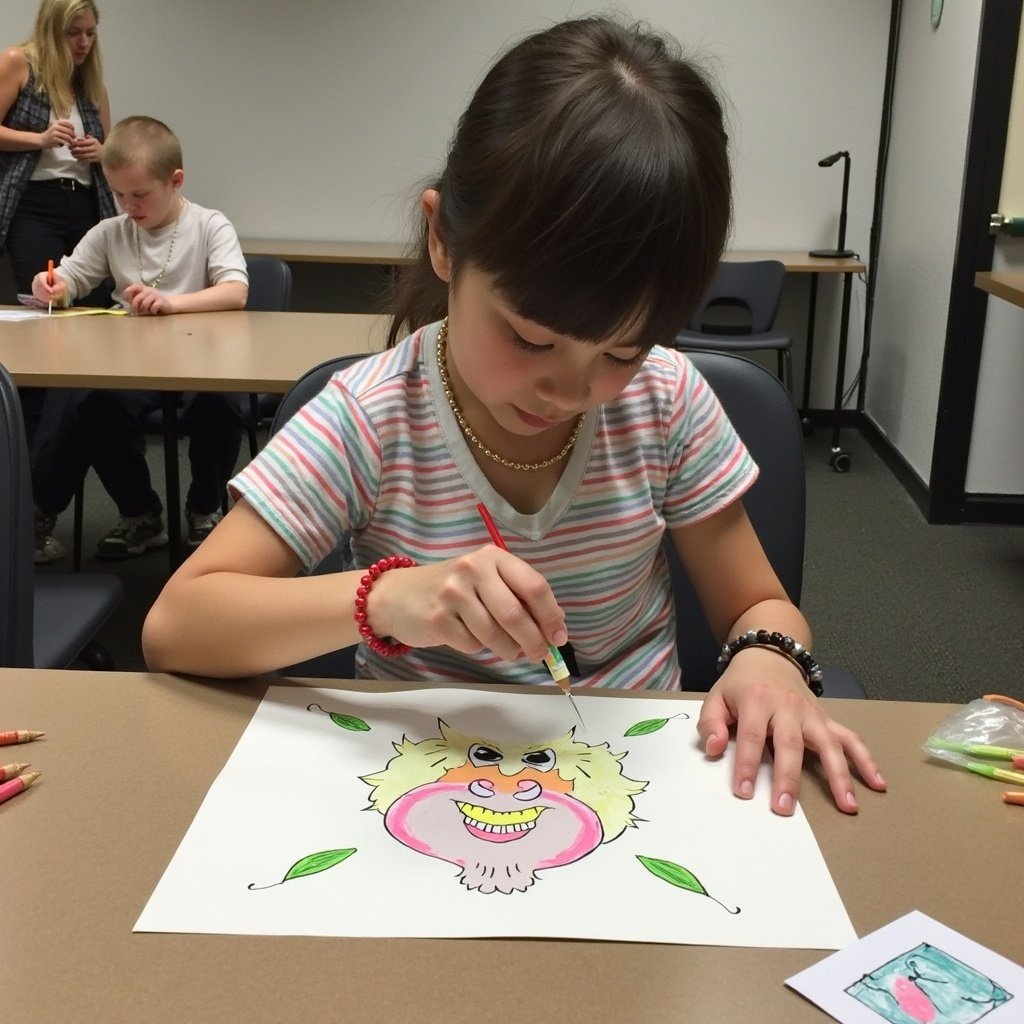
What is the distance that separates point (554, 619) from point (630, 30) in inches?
18.7

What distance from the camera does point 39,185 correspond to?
12.0ft

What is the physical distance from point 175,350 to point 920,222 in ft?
8.74

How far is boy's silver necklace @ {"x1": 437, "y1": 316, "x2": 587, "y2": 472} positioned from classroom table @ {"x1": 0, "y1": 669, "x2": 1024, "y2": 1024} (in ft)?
1.11

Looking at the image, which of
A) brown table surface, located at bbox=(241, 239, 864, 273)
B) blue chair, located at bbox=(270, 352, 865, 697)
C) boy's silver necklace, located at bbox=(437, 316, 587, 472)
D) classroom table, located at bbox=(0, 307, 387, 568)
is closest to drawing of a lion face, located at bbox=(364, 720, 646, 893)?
boy's silver necklace, located at bbox=(437, 316, 587, 472)

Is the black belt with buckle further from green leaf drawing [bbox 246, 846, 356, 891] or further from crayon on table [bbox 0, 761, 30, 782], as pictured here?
green leaf drawing [bbox 246, 846, 356, 891]

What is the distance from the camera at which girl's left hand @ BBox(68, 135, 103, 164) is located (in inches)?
139

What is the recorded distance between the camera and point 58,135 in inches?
136

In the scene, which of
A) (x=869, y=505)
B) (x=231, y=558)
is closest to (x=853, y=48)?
(x=869, y=505)

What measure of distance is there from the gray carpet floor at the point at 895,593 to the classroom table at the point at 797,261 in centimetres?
67

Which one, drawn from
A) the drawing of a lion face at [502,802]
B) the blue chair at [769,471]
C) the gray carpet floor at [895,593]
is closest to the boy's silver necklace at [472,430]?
the blue chair at [769,471]

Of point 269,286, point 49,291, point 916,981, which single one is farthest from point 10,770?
point 269,286

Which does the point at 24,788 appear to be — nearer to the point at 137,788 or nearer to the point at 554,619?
the point at 137,788

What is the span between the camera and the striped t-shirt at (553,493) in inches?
35.6

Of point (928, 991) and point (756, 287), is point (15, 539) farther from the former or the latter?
point (756, 287)
